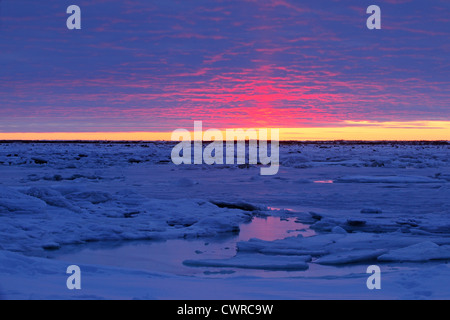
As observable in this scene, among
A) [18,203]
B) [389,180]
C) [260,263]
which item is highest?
[389,180]

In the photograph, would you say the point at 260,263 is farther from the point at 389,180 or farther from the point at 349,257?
the point at 389,180

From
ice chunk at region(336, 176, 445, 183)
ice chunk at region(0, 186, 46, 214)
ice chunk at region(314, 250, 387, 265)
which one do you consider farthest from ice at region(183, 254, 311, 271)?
ice chunk at region(336, 176, 445, 183)

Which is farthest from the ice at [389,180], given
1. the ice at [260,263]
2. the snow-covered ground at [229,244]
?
the ice at [260,263]

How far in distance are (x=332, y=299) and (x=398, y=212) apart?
5171mm

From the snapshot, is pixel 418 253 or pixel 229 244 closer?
pixel 418 253

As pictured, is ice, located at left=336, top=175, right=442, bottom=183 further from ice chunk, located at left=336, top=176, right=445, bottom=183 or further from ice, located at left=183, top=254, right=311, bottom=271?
ice, located at left=183, top=254, right=311, bottom=271

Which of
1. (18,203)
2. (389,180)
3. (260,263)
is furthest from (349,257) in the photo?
(389,180)

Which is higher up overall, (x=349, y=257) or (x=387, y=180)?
(x=387, y=180)

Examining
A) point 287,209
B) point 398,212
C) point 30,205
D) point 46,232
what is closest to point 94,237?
point 46,232

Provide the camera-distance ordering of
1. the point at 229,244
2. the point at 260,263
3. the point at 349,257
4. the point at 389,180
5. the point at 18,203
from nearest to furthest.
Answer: the point at 260,263
the point at 349,257
the point at 229,244
the point at 18,203
the point at 389,180

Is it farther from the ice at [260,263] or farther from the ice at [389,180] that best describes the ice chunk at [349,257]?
the ice at [389,180]

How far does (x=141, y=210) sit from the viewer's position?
7941 mm

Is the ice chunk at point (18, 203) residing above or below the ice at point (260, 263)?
above
